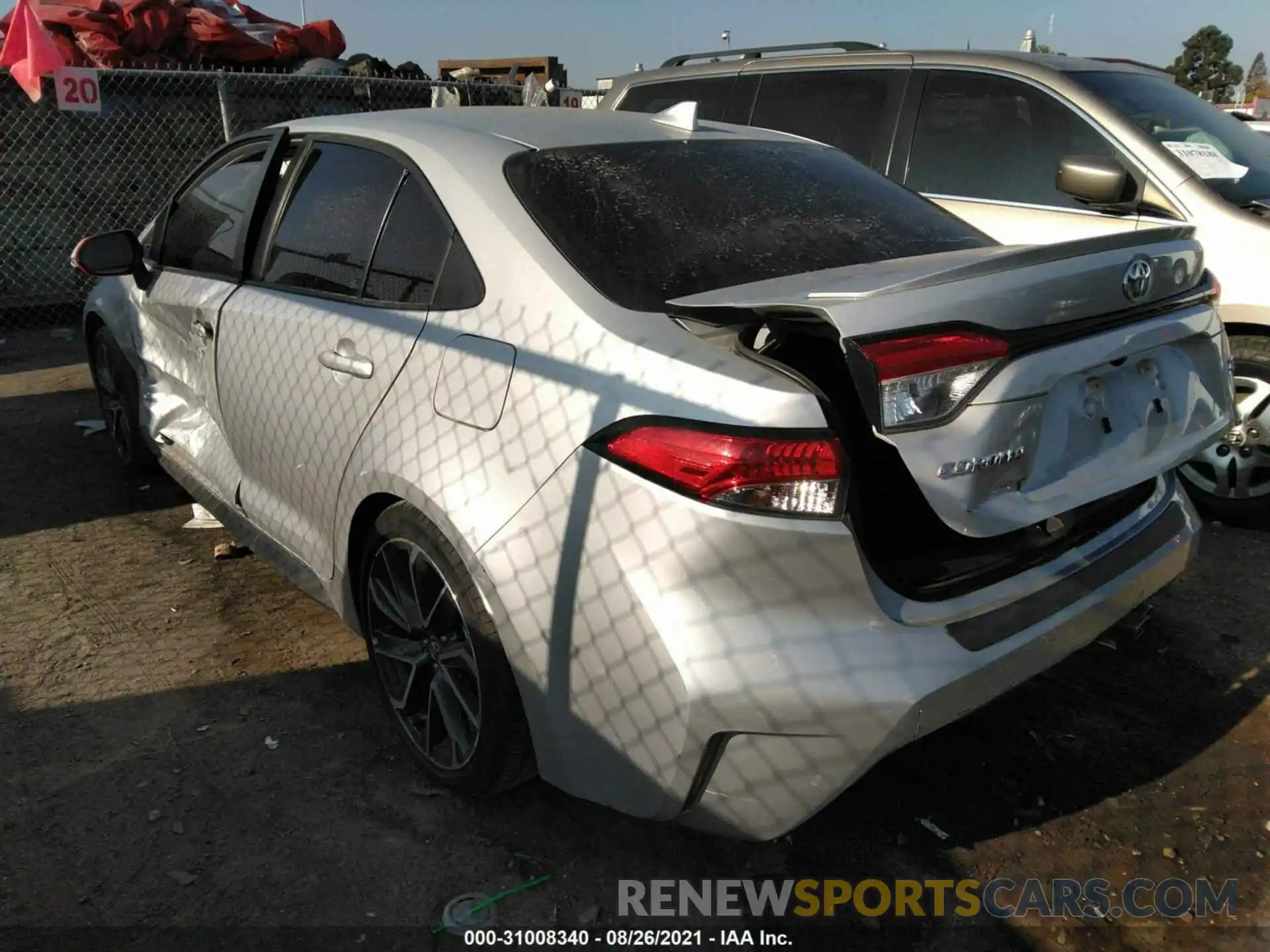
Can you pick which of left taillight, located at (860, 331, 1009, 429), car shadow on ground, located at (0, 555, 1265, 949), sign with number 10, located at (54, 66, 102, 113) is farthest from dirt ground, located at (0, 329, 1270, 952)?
sign with number 10, located at (54, 66, 102, 113)

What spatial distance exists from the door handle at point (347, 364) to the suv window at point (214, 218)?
0.89m

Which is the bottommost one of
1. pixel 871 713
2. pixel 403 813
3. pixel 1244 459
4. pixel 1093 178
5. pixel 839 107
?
pixel 403 813

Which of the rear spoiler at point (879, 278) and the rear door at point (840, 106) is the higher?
the rear door at point (840, 106)

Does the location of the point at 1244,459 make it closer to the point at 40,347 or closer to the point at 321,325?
the point at 321,325

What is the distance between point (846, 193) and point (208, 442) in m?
2.43

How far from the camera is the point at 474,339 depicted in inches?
91.5

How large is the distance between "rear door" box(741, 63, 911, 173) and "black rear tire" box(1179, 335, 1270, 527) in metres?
1.82

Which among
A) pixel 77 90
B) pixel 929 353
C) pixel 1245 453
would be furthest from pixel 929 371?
pixel 77 90

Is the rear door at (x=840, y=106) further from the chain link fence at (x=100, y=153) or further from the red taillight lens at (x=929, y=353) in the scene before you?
the chain link fence at (x=100, y=153)

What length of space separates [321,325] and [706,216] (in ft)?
3.73

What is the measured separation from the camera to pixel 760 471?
6.11 ft

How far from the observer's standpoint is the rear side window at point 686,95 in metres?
5.61

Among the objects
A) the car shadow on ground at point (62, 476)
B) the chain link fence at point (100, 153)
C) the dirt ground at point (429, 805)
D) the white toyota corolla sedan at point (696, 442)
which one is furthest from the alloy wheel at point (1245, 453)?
the chain link fence at point (100, 153)

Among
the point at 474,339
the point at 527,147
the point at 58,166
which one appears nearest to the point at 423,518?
the point at 474,339
